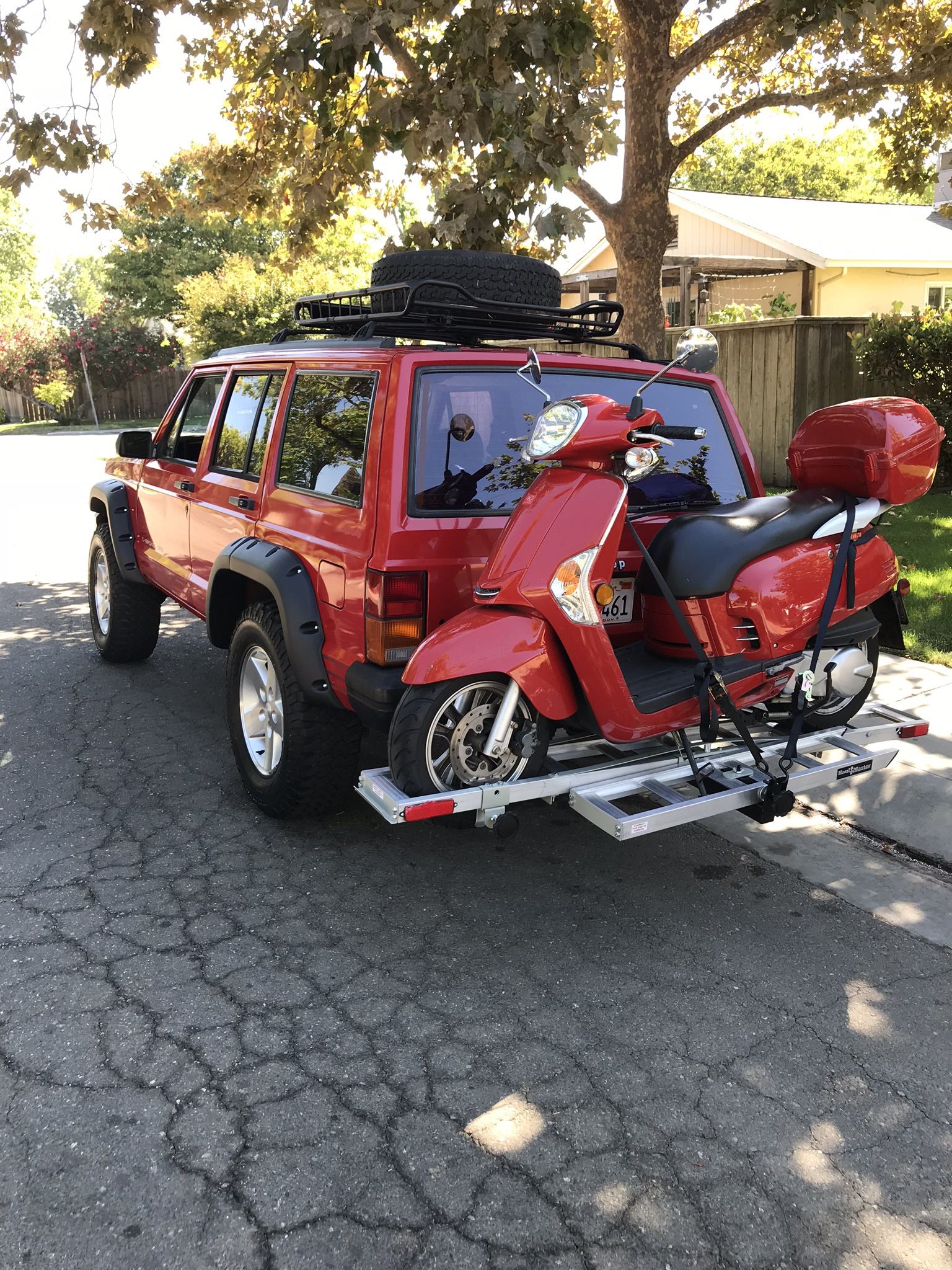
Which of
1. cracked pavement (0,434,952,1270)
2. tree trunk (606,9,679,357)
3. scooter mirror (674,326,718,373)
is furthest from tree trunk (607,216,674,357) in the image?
cracked pavement (0,434,952,1270)

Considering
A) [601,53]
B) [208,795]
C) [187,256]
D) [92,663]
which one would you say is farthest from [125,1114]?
[187,256]

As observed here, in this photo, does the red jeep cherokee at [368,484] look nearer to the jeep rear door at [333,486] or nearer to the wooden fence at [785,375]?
the jeep rear door at [333,486]

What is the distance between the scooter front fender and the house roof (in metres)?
17.9

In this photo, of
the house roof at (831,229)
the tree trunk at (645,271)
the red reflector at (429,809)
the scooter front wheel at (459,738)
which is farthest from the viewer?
the house roof at (831,229)

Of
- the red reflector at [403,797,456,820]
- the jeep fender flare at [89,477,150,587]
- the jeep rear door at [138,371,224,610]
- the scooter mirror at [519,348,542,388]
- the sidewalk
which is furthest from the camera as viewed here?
the jeep fender flare at [89,477,150,587]

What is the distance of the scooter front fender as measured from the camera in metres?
3.27

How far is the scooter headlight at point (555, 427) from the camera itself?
11.1 ft

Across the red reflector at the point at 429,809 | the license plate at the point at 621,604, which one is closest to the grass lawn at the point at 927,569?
the license plate at the point at 621,604

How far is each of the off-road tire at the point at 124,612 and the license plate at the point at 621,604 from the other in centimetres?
357

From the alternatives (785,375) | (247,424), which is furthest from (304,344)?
(785,375)

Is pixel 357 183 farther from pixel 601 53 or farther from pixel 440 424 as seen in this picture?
pixel 440 424

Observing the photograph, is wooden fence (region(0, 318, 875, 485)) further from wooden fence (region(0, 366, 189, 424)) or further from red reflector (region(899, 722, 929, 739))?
wooden fence (region(0, 366, 189, 424))

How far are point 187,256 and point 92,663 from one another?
43790mm

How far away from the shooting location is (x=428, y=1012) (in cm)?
317
